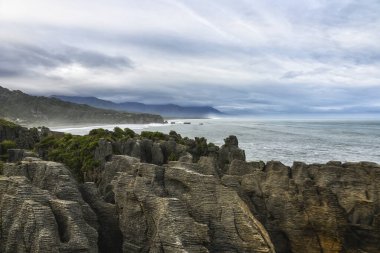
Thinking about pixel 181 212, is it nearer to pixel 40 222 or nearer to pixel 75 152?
pixel 40 222

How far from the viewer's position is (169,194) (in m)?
21.3

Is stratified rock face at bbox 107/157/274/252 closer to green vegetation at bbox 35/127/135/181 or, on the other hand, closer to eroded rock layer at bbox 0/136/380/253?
eroded rock layer at bbox 0/136/380/253

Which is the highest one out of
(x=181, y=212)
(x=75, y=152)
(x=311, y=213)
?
(x=181, y=212)

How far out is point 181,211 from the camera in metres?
17.4

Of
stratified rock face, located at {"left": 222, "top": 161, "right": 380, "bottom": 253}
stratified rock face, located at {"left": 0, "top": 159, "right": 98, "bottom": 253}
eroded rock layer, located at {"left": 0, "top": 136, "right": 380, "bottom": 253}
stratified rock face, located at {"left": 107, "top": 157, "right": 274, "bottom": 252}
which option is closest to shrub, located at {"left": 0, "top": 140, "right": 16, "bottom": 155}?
eroded rock layer, located at {"left": 0, "top": 136, "right": 380, "bottom": 253}

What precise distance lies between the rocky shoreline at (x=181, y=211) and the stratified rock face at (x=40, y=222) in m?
0.04

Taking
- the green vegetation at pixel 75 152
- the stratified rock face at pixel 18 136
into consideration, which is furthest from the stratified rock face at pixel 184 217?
the stratified rock face at pixel 18 136

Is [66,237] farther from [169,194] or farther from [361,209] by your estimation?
[361,209]

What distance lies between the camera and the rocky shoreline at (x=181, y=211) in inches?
659

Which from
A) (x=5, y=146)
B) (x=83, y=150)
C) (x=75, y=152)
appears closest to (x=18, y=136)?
(x=5, y=146)

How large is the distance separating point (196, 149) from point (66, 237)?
41194 millimetres

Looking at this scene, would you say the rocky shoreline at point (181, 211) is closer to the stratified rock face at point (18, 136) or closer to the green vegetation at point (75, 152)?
the green vegetation at point (75, 152)

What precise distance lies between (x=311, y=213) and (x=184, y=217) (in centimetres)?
1090

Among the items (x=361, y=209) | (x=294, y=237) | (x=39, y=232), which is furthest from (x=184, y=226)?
(x=361, y=209)
